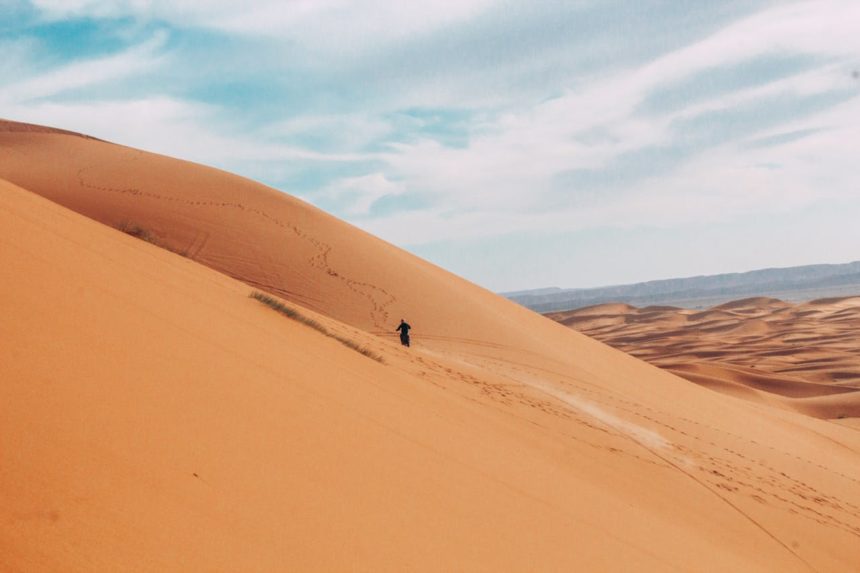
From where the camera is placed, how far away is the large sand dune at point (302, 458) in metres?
2.67

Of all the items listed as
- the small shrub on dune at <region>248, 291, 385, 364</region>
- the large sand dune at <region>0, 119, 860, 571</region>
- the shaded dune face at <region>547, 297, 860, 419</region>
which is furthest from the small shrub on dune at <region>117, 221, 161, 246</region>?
the shaded dune face at <region>547, 297, 860, 419</region>

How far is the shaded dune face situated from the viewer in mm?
28297

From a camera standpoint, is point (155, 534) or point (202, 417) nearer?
point (155, 534)

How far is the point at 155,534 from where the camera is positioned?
251cm

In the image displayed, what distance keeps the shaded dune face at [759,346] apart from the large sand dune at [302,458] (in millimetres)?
16378

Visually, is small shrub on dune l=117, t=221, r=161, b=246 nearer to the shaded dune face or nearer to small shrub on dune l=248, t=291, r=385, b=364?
small shrub on dune l=248, t=291, r=385, b=364

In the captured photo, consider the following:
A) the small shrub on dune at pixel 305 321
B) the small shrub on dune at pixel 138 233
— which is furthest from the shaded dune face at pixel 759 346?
the small shrub on dune at pixel 305 321

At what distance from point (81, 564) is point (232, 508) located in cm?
80

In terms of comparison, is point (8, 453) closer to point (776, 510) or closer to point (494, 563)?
point (494, 563)

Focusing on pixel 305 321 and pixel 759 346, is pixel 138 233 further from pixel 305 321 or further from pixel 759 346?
pixel 759 346

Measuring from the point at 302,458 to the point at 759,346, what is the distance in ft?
157

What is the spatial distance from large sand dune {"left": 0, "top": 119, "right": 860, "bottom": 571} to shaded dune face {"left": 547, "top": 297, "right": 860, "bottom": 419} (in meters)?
16.4

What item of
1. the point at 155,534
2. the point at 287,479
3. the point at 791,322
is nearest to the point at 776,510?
the point at 287,479

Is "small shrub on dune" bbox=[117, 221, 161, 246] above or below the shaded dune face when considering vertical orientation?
below
